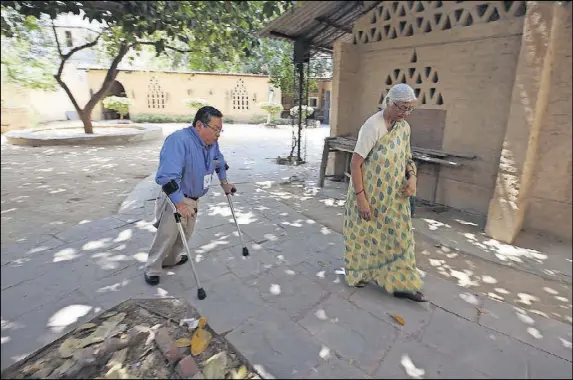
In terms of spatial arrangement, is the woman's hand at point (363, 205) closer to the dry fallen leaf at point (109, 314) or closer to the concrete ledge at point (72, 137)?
the dry fallen leaf at point (109, 314)

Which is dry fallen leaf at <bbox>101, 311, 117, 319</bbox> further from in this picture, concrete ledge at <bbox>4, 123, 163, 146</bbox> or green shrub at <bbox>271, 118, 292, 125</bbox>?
green shrub at <bbox>271, 118, 292, 125</bbox>

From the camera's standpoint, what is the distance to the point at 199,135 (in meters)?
2.91

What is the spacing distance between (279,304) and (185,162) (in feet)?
4.65

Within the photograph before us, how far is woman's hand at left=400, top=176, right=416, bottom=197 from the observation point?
261 cm

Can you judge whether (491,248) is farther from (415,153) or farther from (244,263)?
(244,263)

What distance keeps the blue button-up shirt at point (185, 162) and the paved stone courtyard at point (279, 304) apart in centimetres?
89

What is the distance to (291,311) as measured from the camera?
8.76 ft

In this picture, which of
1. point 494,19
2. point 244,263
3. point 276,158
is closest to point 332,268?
point 244,263

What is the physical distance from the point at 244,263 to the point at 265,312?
0.88 m

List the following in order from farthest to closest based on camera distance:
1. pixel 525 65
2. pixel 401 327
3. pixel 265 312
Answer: pixel 525 65, pixel 265 312, pixel 401 327

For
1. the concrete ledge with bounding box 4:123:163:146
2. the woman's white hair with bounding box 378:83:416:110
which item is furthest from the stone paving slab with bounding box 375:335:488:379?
the concrete ledge with bounding box 4:123:163:146

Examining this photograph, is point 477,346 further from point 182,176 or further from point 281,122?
point 281,122

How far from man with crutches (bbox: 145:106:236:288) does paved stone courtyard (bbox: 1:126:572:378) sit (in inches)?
13.2

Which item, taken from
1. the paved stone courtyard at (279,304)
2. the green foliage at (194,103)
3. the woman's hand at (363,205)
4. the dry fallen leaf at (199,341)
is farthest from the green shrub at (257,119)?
the dry fallen leaf at (199,341)
